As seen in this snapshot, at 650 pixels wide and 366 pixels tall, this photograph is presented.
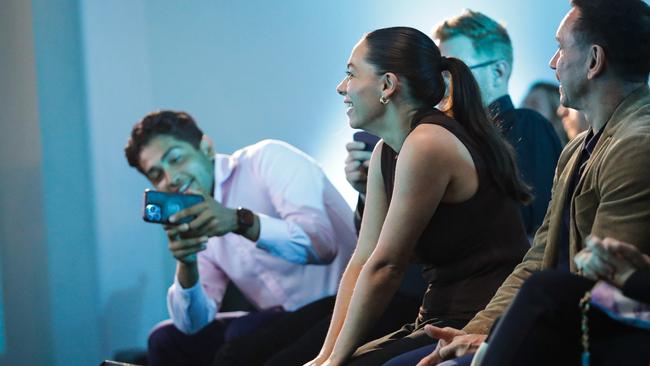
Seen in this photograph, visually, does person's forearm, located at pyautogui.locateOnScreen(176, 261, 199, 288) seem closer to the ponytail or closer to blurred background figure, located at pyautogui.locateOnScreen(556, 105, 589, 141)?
the ponytail

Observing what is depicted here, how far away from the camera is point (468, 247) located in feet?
6.26

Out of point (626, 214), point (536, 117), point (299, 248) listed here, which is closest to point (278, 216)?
point (299, 248)

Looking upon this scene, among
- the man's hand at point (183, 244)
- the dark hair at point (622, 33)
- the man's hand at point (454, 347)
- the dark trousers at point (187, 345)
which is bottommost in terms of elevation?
the dark trousers at point (187, 345)

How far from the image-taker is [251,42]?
11.7ft

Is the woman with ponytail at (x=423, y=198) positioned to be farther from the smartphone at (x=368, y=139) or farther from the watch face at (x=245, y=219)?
the watch face at (x=245, y=219)

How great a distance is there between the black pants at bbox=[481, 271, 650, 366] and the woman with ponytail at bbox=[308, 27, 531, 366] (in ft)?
1.72

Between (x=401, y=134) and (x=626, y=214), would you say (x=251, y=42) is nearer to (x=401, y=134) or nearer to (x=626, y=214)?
(x=401, y=134)

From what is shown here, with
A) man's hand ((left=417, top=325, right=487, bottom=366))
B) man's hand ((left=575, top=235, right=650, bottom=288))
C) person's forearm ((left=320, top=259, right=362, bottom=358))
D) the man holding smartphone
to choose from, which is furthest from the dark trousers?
man's hand ((left=575, top=235, right=650, bottom=288))

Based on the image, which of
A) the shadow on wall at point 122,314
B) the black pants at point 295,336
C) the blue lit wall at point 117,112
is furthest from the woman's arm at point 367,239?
the shadow on wall at point 122,314

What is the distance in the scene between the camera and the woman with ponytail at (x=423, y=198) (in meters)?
1.81

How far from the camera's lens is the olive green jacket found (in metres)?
1.45

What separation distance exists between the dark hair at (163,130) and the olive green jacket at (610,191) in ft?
4.56

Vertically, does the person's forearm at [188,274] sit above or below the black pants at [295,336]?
above

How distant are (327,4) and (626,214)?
2198 mm
